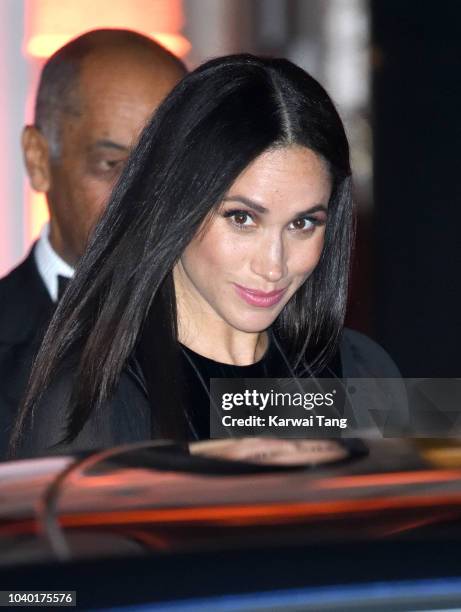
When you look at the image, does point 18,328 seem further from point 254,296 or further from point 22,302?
point 254,296

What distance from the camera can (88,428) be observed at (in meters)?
1.71

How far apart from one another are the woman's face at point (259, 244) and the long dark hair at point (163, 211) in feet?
0.10

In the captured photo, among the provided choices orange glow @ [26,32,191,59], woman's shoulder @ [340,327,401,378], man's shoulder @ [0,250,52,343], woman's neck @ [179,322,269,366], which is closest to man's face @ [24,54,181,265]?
man's shoulder @ [0,250,52,343]

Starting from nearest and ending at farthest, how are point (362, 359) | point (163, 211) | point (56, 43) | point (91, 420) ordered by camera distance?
point (91, 420)
point (163, 211)
point (362, 359)
point (56, 43)

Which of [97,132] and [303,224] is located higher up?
[97,132]

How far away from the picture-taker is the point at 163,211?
72.9 inches

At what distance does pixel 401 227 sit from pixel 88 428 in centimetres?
315

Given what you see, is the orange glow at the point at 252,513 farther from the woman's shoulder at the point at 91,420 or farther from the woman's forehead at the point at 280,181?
the woman's forehead at the point at 280,181

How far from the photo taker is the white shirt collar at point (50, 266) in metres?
2.95

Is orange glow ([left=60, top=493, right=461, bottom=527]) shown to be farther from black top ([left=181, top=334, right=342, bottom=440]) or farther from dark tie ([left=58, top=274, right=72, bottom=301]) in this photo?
dark tie ([left=58, top=274, right=72, bottom=301])

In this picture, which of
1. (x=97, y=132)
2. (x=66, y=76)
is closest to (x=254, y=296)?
(x=97, y=132)

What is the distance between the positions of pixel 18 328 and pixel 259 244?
1101mm

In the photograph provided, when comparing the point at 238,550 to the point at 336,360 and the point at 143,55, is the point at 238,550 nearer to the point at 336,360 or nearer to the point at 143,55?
the point at 336,360

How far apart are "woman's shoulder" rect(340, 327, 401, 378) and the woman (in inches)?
7.0
